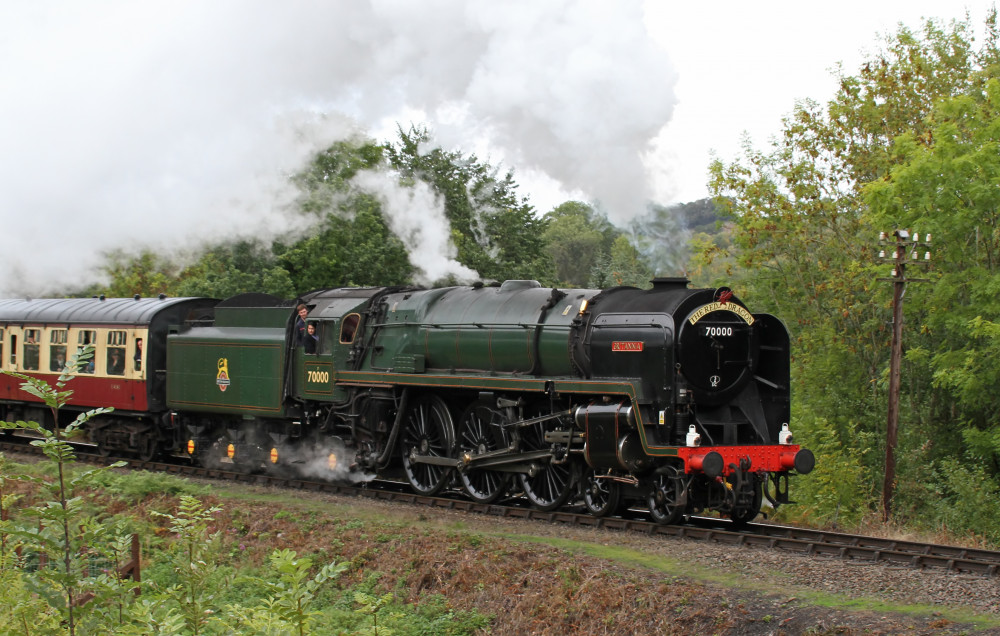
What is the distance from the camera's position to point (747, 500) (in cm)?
1221

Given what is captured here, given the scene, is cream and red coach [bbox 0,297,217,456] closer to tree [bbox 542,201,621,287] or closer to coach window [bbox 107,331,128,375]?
coach window [bbox 107,331,128,375]

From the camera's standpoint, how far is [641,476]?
12508 mm

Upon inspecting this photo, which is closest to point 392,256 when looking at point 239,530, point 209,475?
point 209,475

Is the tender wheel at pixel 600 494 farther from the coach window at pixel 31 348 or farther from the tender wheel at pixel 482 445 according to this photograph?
the coach window at pixel 31 348

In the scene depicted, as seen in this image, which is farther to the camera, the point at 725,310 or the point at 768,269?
the point at 768,269

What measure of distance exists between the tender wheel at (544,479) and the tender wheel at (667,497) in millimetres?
1212

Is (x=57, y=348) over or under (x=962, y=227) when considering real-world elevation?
under

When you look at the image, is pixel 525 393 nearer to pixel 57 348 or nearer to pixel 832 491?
pixel 832 491

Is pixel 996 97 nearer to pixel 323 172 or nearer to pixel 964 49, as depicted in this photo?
pixel 964 49

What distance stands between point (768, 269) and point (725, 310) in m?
18.9

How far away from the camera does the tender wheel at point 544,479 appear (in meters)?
13.3

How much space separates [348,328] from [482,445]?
3.49 m

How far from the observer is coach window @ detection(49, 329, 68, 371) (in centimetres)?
2022

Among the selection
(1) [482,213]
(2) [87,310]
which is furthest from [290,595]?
(1) [482,213]
